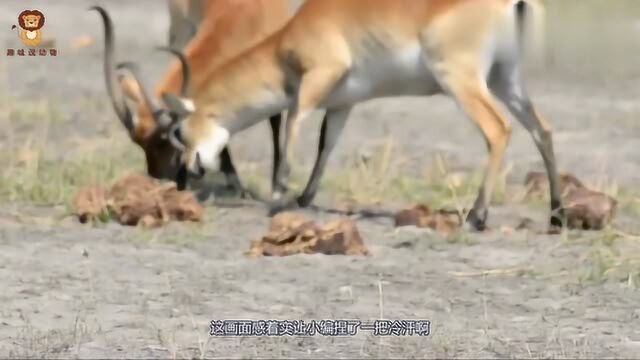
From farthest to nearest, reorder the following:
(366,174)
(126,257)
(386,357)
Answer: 1. (366,174)
2. (126,257)
3. (386,357)

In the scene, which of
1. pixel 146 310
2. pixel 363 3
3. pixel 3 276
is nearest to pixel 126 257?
pixel 3 276

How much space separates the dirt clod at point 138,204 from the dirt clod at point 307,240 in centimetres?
73

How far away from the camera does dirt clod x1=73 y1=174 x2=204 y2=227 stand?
6008 mm

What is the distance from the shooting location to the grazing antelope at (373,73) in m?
6.14

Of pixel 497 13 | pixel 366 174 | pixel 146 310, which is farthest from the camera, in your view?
pixel 366 174

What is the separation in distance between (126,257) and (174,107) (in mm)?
1477

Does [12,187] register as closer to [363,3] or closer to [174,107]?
[174,107]

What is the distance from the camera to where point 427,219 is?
6043 mm

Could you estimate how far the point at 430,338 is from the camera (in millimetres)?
4191

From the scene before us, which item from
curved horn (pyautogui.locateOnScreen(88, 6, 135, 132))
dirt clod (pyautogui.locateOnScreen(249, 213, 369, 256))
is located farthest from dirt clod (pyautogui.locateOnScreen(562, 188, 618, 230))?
curved horn (pyautogui.locateOnScreen(88, 6, 135, 132))

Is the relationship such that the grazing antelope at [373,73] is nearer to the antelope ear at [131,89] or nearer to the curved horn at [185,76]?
the curved horn at [185,76]

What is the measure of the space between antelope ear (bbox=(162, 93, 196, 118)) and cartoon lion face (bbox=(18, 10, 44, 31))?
3.63 meters

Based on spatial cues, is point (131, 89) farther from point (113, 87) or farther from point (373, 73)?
point (373, 73)

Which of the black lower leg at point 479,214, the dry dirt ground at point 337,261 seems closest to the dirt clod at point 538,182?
the dry dirt ground at point 337,261
